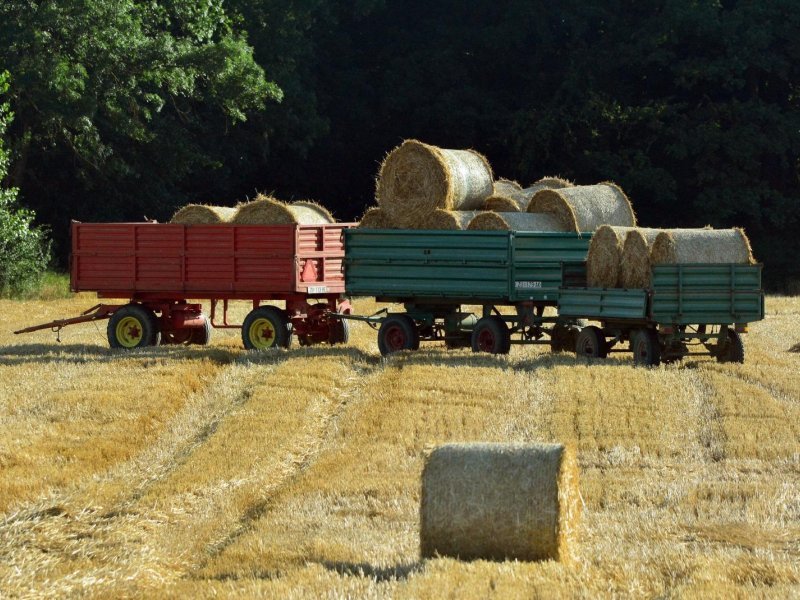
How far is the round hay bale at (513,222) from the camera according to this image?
78.0 ft

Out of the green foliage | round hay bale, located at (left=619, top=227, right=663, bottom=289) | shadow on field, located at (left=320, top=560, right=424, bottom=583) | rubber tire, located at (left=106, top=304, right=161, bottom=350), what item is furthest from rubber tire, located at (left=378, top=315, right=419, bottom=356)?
the green foliage

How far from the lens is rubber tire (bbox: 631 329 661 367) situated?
2209 centimetres

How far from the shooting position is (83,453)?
15141 millimetres

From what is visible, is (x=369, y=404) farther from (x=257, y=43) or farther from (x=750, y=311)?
(x=257, y=43)

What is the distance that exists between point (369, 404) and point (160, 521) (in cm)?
629

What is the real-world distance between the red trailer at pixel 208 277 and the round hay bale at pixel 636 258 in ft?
15.5

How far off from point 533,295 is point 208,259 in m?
5.24

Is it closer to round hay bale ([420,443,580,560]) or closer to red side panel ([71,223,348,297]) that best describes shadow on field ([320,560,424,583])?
round hay bale ([420,443,580,560])

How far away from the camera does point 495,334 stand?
2361 cm

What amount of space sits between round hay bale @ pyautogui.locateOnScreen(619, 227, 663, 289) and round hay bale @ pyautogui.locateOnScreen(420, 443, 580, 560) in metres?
11.8

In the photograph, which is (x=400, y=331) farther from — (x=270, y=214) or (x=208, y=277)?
(x=270, y=214)

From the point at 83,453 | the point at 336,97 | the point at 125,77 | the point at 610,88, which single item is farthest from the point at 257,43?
the point at 83,453

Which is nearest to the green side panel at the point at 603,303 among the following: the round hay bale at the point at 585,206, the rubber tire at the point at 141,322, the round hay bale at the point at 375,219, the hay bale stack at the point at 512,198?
the round hay bale at the point at 585,206

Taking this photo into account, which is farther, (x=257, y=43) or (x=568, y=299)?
(x=257, y=43)
